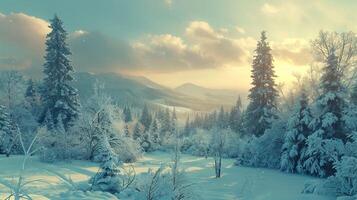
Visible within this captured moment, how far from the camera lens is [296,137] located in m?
33.3

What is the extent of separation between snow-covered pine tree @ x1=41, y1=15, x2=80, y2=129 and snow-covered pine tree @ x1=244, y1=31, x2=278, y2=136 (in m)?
19.6

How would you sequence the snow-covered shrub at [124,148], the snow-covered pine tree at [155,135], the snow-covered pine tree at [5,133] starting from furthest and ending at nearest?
the snow-covered pine tree at [155,135]
the snow-covered shrub at [124,148]
the snow-covered pine tree at [5,133]

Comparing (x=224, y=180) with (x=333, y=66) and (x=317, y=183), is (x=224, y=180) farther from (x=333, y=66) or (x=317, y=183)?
(x=333, y=66)

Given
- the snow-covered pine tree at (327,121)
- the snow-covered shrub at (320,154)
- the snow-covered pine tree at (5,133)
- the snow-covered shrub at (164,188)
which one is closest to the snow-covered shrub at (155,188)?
the snow-covered shrub at (164,188)

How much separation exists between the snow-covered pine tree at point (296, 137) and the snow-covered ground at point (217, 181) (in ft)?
4.41

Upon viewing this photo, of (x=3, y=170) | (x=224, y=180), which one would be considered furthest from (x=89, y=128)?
(x=224, y=180)

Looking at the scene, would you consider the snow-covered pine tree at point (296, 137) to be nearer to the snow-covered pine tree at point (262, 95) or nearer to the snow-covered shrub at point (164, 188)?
the snow-covered pine tree at point (262, 95)

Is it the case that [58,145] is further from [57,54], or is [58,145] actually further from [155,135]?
[155,135]

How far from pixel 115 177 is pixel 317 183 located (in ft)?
40.0

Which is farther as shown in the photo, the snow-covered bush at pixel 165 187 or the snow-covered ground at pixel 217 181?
the snow-covered ground at pixel 217 181

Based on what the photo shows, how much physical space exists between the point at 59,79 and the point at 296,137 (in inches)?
1020

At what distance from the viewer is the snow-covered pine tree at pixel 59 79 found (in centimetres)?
4069

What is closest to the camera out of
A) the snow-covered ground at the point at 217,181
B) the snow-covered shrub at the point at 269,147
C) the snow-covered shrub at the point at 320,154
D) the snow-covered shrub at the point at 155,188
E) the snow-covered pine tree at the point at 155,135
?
the snow-covered shrub at the point at 155,188

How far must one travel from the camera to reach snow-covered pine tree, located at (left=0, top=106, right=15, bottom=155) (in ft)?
126
